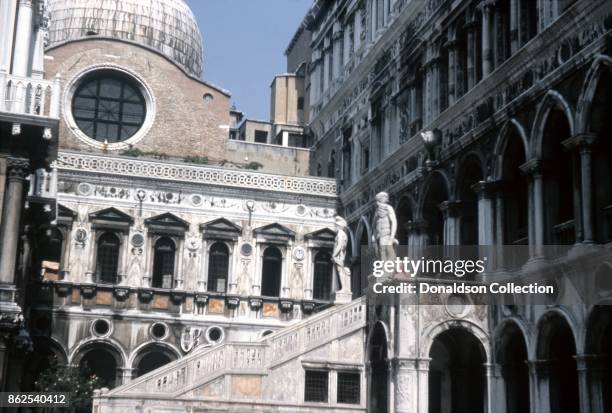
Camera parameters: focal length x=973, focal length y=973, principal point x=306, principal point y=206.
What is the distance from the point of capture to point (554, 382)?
768 inches

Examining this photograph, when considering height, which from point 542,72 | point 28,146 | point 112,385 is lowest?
point 112,385

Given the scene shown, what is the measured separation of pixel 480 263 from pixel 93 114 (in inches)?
761

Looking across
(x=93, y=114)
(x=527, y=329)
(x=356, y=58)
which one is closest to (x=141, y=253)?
(x=93, y=114)

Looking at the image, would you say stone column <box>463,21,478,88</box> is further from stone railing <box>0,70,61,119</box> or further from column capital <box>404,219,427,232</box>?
stone railing <box>0,70,61,119</box>

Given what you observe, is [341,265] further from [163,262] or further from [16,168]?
[16,168]

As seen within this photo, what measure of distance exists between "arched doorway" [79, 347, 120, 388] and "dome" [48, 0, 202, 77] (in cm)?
1625

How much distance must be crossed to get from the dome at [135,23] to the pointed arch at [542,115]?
85.3 feet

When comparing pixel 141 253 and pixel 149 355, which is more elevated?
pixel 141 253

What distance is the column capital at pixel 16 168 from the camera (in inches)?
750

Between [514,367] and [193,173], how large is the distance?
15592 mm

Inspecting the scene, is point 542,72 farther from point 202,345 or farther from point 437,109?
point 202,345

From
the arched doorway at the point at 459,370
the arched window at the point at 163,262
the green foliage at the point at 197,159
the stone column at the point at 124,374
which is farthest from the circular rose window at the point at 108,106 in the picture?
the arched doorway at the point at 459,370

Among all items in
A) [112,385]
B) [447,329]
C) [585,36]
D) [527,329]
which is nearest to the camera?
[585,36]

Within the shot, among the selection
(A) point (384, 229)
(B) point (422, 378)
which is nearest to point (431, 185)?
(A) point (384, 229)
